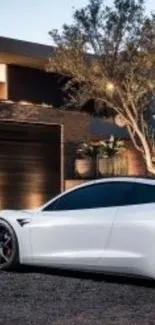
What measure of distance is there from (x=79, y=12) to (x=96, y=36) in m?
0.77

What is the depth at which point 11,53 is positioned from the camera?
78.6 ft

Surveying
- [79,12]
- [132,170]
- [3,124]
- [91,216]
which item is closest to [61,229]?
[91,216]

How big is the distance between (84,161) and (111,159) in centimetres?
100

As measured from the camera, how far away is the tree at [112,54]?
21.8 m

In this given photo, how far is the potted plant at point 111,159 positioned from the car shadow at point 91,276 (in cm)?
1270

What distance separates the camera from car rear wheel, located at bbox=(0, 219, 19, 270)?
10.7 metres

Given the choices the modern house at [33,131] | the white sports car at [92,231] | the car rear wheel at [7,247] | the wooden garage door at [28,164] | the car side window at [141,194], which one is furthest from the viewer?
the modern house at [33,131]

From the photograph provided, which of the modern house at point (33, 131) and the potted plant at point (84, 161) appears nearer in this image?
the modern house at point (33, 131)

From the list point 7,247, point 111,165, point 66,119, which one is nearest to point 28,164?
point 66,119

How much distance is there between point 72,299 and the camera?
339 inches

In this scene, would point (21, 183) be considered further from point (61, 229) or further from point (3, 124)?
point (61, 229)

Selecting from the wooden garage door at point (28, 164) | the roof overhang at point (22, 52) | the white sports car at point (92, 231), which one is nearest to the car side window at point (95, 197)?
the white sports car at point (92, 231)

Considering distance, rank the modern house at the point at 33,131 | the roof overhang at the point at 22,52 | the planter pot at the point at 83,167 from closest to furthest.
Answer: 1. the modern house at the point at 33,131
2. the planter pot at the point at 83,167
3. the roof overhang at the point at 22,52

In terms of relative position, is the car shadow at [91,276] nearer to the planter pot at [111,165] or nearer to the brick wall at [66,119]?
the brick wall at [66,119]
